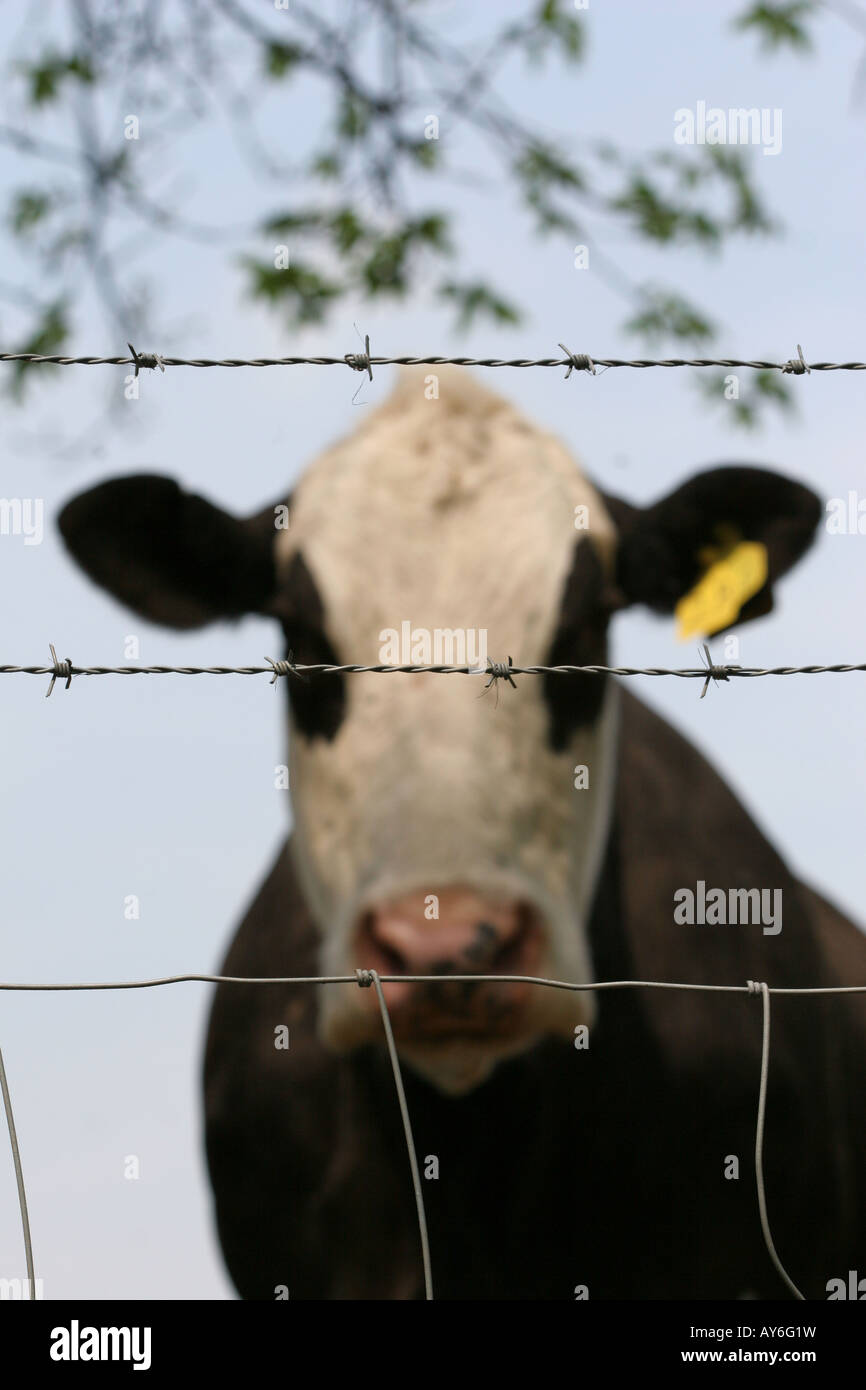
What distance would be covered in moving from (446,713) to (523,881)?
0.28 metres

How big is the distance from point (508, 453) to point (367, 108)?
5.48 ft

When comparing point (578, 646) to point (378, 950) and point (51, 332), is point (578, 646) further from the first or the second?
point (51, 332)

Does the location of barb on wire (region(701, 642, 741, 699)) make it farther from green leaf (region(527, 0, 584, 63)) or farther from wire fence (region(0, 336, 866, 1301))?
green leaf (region(527, 0, 584, 63))

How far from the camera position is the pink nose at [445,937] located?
1.93 meters

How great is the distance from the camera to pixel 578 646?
2.48 meters

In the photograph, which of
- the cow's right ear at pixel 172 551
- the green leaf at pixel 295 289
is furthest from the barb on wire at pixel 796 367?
the green leaf at pixel 295 289

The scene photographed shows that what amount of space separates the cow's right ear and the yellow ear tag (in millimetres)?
690

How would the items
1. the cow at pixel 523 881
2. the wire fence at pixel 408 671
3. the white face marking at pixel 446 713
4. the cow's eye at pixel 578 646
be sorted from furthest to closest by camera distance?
1. the cow's eye at pixel 578 646
2. the cow at pixel 523 881
3. the white face marking at pixel 446 713
4. the wire fence at pixel 408 671

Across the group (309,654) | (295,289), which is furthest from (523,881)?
(295,289)

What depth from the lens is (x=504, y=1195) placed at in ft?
8.54

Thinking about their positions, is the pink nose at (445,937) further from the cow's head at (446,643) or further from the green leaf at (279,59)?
the green leaf at (279,59)

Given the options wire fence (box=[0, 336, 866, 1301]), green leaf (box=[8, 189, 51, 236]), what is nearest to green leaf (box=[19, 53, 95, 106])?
green leaf (box=[8, 189, 51, 236])
